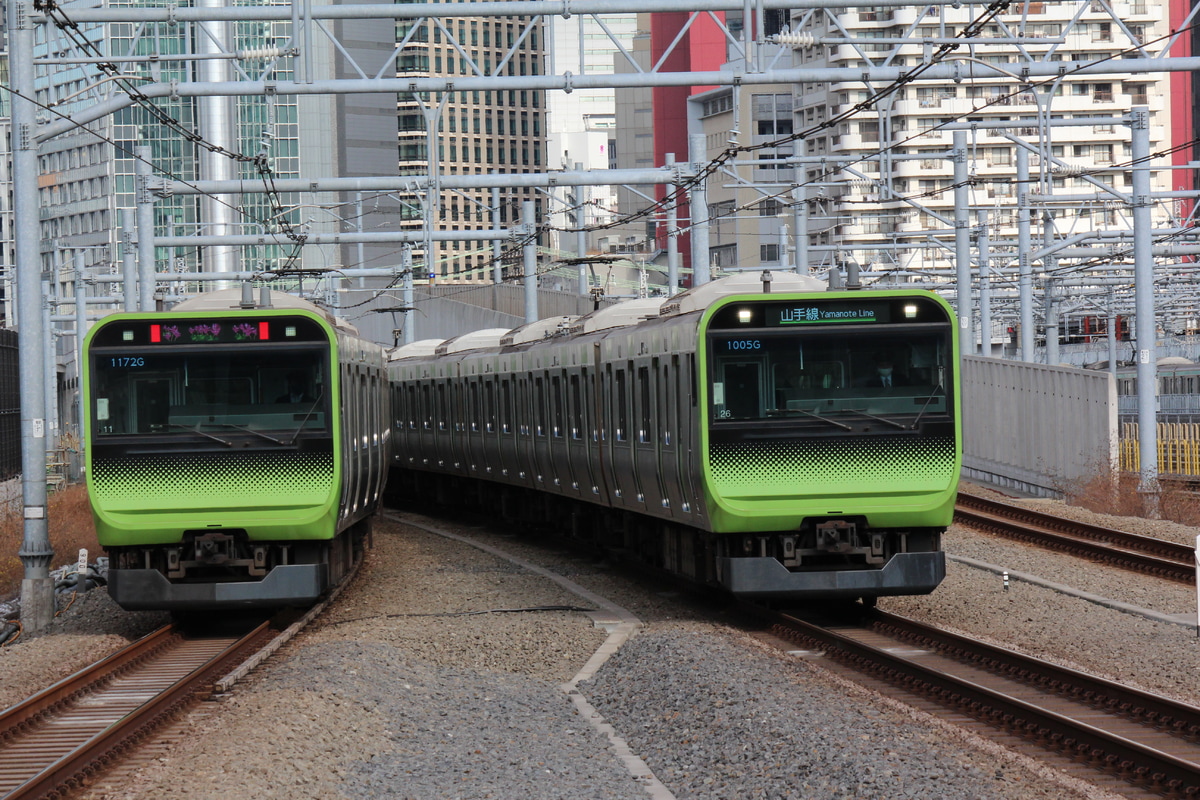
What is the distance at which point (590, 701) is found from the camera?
1181 centimetres

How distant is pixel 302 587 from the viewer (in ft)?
51.0

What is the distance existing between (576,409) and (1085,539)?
654 cm

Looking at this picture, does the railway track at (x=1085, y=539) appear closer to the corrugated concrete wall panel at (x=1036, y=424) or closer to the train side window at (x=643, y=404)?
the corrugated concrete wall panel at (x=1036, y=424)

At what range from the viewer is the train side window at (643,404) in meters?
16.8

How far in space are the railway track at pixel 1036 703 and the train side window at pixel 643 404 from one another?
3187mm

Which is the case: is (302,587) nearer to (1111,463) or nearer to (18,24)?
(18,24)

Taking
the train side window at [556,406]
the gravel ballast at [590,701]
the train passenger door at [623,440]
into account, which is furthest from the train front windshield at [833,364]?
the train side window at [556,406]

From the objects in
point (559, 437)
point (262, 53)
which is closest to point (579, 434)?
point (559, 437)

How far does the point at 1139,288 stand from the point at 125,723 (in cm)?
1938

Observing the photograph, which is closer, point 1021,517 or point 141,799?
point 141,799

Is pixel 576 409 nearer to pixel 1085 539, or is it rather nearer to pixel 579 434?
pixel 579 434

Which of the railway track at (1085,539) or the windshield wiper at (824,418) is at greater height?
the windshield wiper at (824,418)

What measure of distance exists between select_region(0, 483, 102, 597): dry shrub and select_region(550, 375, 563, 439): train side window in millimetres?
6090

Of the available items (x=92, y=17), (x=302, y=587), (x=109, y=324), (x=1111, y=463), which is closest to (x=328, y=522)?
(x=302, y=587)
